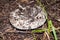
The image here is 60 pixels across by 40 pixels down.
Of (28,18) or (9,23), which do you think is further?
(9,23)

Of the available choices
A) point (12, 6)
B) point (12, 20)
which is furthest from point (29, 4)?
point (12, 20)

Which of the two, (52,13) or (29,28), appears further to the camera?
(52,13)

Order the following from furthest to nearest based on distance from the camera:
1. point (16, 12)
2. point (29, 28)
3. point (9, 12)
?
1. point (9, 12)
2. point (16, 12)
3. point (29, 28)

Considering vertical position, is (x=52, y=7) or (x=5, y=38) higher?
(x=52, y=7)

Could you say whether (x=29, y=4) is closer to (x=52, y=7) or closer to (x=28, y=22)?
(x=52, y=7)

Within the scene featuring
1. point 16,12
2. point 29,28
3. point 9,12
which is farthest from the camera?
point 9,12

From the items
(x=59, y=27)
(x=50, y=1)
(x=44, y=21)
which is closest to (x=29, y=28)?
(x=44, y=21)

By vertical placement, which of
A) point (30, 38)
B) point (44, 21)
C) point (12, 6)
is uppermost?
point (12, 6)
